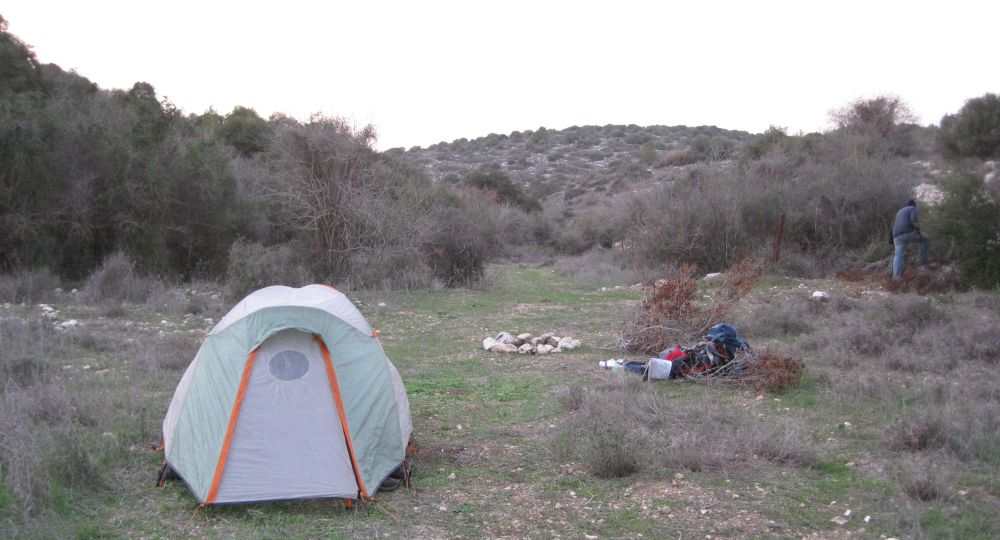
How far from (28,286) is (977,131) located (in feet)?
89.9

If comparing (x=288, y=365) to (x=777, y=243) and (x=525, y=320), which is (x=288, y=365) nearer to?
(x=525, y=320)

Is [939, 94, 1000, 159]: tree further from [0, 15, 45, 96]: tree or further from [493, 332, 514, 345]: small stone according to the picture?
[0, 15, 45, 96]: tree

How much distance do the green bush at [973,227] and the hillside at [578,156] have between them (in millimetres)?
25721

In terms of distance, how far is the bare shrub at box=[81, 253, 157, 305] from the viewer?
555 inches

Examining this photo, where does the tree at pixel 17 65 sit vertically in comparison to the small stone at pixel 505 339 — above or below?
above

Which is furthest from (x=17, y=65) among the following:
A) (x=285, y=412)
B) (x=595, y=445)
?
(x=595, y=445)

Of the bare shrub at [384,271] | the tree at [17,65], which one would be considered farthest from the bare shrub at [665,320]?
the tree at [17,65]

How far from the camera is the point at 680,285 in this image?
32.8 ft

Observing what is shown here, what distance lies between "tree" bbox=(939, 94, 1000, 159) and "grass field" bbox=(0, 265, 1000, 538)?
56.3 feet

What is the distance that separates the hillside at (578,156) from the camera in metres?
43.5

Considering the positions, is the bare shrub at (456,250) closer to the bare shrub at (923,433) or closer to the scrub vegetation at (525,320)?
the scrub vegetation at (525,320)

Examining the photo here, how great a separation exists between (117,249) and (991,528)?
1661 centimetres

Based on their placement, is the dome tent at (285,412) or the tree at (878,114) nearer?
the dome tent at (285,412)

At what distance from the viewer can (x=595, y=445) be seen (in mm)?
5664
